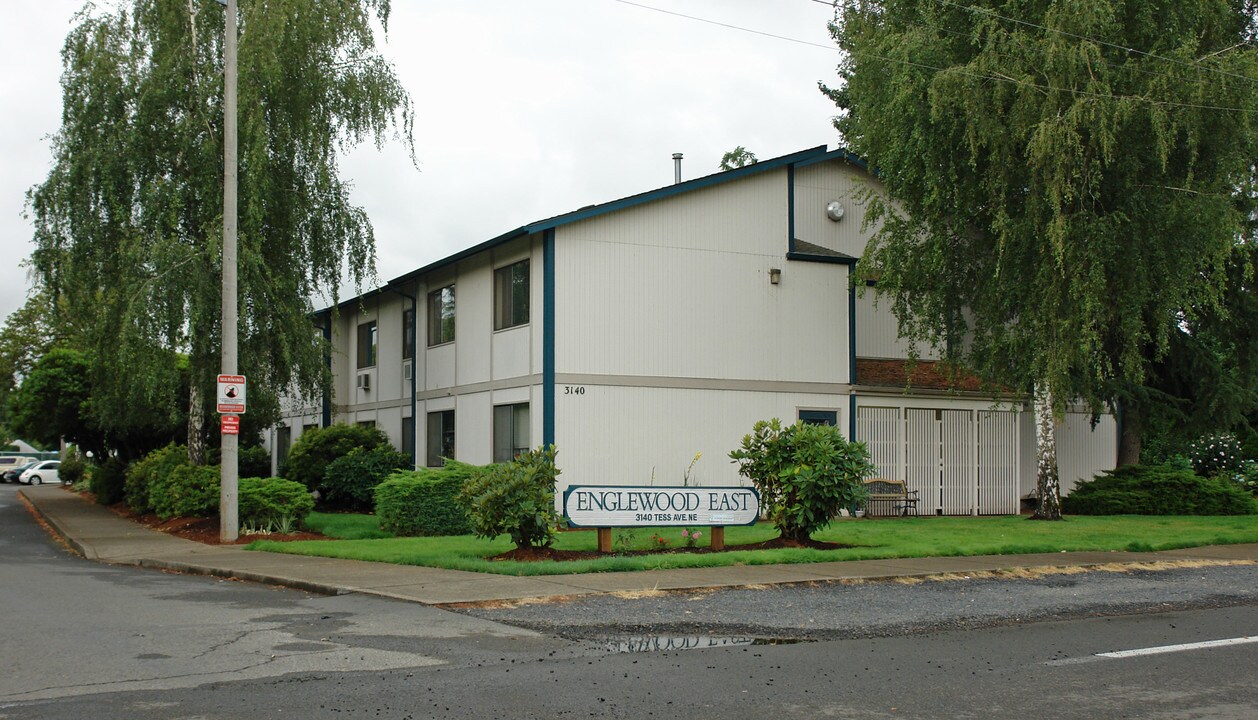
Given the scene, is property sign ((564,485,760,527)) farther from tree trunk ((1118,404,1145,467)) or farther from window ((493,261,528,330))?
tree trunk ((1118,404,1145,467))

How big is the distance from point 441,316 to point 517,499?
45.4 feet

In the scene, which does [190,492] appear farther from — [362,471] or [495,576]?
[495,576]

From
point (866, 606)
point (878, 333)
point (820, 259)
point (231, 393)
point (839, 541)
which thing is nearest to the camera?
point (866, 606)

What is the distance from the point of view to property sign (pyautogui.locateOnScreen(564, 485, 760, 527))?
51.4 feet

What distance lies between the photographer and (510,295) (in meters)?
24.8

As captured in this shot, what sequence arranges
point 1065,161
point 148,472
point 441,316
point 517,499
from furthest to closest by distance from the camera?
point 441,316 < point 148,472 < point 1065,161 < point 517,499

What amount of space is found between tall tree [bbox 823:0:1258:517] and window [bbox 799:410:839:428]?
3200 millimetres

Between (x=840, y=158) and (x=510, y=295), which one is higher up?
(x=840, y=158)

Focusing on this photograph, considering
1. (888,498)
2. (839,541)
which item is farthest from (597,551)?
(888,498)

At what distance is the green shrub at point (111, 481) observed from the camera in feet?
116

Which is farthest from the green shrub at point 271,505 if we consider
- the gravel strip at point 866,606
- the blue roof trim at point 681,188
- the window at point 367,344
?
the window at point 367,344

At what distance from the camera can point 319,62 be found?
24.2 meters

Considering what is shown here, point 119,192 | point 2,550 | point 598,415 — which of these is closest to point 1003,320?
point 598,415

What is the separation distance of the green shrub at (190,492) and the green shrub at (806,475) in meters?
11.4
